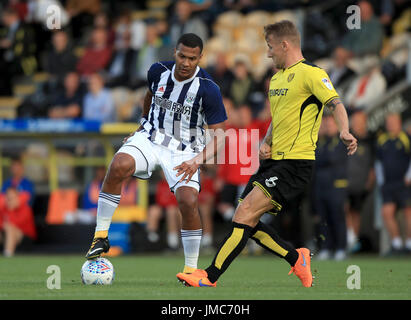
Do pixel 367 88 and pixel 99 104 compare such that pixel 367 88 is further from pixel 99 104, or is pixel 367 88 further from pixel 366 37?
pixel 99 104

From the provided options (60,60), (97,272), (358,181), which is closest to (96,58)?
(60,60)

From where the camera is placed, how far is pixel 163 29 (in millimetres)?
18984

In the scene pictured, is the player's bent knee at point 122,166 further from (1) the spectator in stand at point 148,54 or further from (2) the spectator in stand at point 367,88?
(1) the spectator in stand at point 148,54

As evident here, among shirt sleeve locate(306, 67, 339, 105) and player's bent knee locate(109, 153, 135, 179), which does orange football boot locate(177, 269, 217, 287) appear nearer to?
player's bent knee locate(109, 153, 135, 179)

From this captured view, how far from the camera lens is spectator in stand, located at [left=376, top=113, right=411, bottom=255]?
Result: 14375 millimetres

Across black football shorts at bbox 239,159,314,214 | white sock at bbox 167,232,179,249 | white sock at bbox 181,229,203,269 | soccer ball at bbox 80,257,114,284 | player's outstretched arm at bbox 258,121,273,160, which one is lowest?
white sock at bbox 167,232,179,249

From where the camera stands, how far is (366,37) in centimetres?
1631

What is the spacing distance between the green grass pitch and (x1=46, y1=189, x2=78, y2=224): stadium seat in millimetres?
3465

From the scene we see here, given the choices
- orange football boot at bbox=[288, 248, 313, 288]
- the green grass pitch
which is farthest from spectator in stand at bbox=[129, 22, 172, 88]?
orange football boot at bbox=[288, 248, 313, 288]

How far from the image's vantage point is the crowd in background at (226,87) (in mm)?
14445

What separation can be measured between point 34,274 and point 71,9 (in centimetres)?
1350

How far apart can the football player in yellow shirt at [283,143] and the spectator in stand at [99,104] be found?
30.9ft

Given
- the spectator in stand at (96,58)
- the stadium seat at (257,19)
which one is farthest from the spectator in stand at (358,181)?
the spectator in stand at (96,58)
